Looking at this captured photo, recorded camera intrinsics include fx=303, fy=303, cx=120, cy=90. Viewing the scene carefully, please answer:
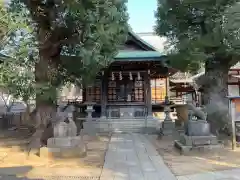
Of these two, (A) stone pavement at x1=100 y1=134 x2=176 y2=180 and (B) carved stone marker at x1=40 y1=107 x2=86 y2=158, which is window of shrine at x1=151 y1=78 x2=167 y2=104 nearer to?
(A) stone pavement at x1=100 y1=134 x2=176 y2=180

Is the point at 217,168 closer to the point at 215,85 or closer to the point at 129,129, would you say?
the point at 215,85

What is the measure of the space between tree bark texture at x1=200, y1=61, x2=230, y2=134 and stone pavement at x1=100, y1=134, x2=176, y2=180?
3425 millimetres

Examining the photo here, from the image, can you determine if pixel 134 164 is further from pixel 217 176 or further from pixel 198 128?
pixel 198 128

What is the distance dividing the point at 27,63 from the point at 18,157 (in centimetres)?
298

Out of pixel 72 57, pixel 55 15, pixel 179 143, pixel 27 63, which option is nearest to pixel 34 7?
pixel 55 15

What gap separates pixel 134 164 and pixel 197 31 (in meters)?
7.10

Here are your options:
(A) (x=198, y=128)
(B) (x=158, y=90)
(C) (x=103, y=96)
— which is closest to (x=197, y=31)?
(A) (x=198, y=128)

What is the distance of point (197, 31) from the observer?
1277 cm

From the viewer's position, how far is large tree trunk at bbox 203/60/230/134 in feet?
42.0

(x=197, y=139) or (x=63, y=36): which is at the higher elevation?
(x=63, y=36)

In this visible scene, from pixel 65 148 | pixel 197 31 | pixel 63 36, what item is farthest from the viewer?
pixel 197 31

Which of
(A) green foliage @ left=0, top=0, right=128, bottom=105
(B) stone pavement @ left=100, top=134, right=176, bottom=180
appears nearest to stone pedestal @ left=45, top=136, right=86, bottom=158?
(B) stone pavement @ left=100, top=134, right=176, bottom=180

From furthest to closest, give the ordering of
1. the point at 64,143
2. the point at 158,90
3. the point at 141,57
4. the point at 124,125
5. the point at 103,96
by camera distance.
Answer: the point at 158,90
the point at 103,96
the point at 124,125
the point at 141,57
the point at 64,143

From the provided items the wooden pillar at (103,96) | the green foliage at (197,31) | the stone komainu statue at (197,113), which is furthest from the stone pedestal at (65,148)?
the wooden pillar at (103,96)
